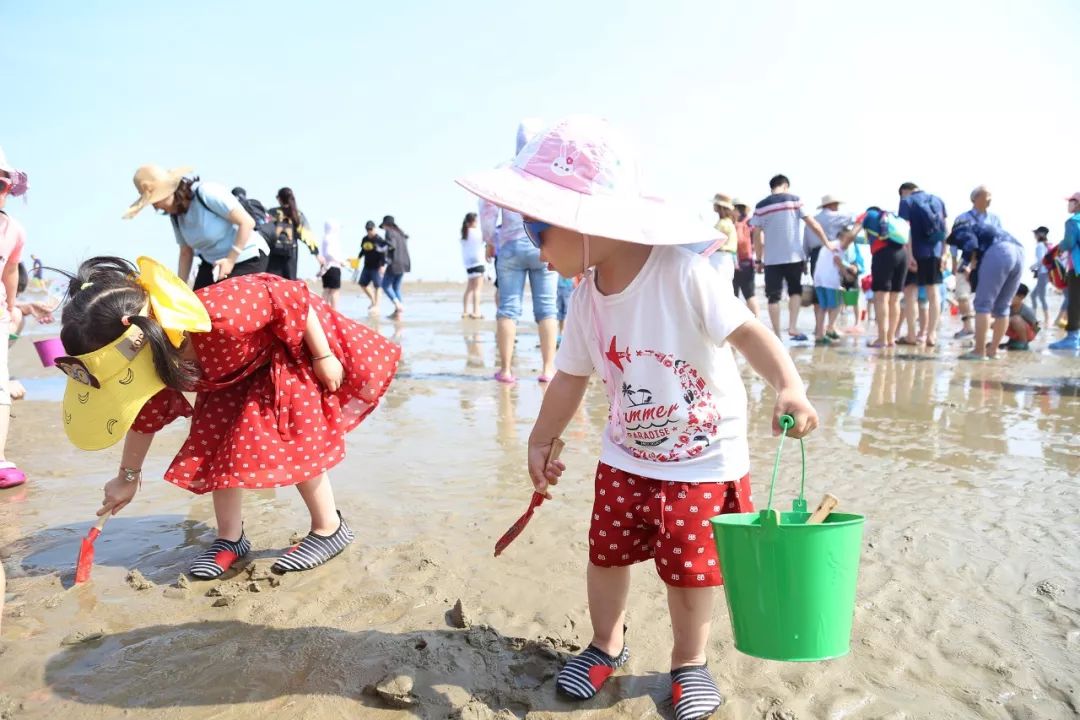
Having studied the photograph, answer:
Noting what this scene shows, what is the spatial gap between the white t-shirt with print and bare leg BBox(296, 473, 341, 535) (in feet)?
4.18

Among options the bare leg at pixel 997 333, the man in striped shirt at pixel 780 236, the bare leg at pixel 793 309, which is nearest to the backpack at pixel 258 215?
the man in striped shirt at pixel 780 236

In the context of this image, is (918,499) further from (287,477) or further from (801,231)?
(801,231)

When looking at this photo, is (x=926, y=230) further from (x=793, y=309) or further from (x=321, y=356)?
(x=321, y=356)

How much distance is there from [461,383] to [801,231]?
4722 millimetres

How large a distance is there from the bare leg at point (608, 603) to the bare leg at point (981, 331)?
24.2 ft

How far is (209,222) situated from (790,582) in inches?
151

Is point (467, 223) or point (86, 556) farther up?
point (467, 223)

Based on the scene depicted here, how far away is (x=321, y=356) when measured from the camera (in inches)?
108

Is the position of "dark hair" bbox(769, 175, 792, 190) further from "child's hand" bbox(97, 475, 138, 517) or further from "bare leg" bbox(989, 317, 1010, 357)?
"child's hand" bbox(97, 475, 138, 517)

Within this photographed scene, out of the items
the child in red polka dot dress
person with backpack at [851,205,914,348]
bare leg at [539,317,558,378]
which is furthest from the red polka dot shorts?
person with backpack at [851,205,914,348]

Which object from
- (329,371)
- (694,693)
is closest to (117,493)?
(329,371)

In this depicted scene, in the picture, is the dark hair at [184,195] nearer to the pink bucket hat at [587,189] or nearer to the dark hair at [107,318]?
the dark hair at [107,318]

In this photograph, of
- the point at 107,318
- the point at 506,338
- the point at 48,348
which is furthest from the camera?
the point at 506,338

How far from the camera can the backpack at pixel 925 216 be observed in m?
8.54
